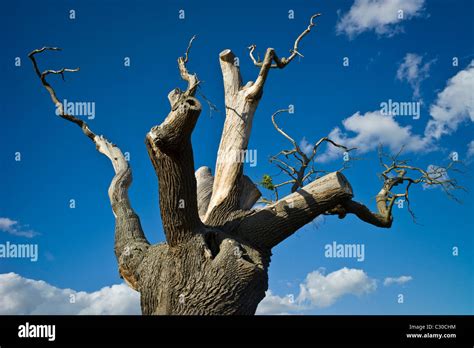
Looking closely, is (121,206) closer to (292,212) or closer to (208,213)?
(208,213)

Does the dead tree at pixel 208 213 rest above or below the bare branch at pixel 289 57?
below

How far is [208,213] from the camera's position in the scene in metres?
6.28

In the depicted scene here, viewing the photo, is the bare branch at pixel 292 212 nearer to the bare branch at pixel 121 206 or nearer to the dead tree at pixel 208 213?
the dead tree at pixel 208 213

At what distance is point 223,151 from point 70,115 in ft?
8.52

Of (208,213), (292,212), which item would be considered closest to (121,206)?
(208,213)

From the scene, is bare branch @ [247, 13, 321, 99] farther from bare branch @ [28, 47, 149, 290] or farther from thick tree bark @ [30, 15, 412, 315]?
bare branch @ [28, 47, 149, 290]

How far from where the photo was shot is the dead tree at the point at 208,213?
4.70 m

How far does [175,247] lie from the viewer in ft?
16.9

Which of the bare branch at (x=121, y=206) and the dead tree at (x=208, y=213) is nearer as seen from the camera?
the dead tree at (x=208, y=213)

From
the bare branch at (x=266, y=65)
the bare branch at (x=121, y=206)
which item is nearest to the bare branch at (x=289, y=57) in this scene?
the bare branch at (x=266, y=65)

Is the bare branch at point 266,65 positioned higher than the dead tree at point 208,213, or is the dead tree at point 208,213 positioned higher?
the bare branch at point 266,65

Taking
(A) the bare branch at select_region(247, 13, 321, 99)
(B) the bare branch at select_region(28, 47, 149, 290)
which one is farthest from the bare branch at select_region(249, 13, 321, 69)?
(B) the bare branch at select_region(28, 47, 149, 290)
